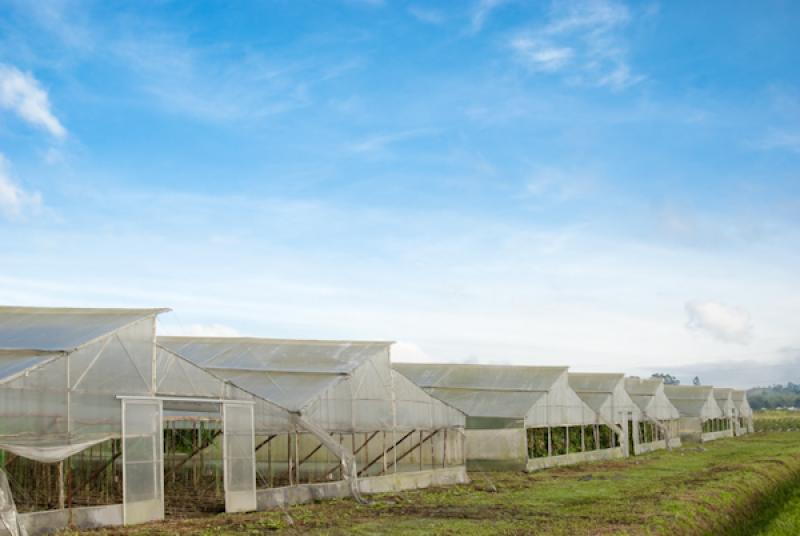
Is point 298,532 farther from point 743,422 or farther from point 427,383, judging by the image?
point 743,422

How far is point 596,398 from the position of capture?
56906 millimetres

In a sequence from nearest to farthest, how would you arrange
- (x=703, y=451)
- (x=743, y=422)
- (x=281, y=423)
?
(x=281, y=423) → (x=703, y=451) → (x=743, y=422)

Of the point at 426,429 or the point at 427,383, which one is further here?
the point at 427,383

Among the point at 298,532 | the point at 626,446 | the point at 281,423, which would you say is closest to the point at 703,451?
the point at 626,446

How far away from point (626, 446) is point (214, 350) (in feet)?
101

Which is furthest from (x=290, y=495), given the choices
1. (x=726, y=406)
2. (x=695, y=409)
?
(x=726, y=406)

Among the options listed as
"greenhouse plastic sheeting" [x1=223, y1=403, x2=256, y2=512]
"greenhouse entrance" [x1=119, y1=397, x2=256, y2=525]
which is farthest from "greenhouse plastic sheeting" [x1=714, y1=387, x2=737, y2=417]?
"greenhouse plastic sheeting" [x1=223, y1=403, x2=256, y2=512]

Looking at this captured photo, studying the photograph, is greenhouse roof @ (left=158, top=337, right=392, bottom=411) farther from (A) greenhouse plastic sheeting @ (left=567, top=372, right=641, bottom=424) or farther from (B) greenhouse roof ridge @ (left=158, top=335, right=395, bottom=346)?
(A) greenhouse plastic sheeting @ (left=567, top=372, right=641, bottom=424)

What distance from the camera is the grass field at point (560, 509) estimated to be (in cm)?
2253

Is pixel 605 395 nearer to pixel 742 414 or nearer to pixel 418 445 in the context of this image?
pixel 418 445

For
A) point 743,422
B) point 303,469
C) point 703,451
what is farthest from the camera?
point 743,422

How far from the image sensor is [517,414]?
146ft

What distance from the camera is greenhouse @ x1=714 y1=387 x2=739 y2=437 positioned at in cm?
9219

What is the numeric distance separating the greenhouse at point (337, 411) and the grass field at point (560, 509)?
1.35 meters
